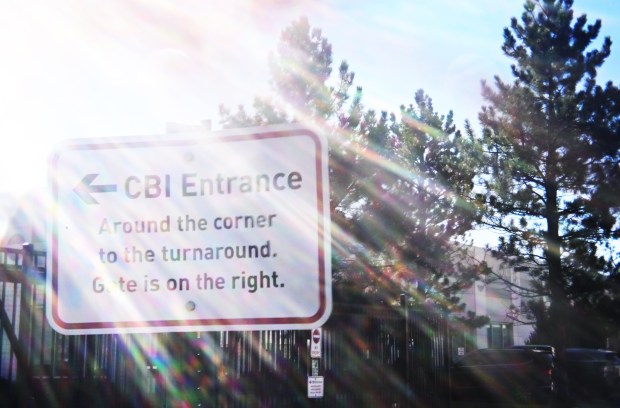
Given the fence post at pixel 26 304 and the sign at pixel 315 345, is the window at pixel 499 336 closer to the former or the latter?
the sign at pixel 315 345

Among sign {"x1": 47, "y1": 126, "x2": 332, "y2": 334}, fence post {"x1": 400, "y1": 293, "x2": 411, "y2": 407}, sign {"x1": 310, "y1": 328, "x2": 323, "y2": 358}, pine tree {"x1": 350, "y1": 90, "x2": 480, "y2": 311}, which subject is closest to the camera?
sign {"x1": 47, "y1": 126, "x2": 332, "y2": 334}

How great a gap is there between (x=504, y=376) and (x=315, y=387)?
1383 cm

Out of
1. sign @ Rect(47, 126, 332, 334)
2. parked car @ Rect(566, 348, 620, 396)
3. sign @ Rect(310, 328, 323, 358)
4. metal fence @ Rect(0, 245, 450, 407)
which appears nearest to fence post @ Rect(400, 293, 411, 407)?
metal fence @ Rect(0, 245, 450, 407)

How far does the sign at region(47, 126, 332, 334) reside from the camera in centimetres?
193

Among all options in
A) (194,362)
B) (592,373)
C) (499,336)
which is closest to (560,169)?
(592,373)

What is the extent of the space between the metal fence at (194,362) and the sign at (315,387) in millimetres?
314

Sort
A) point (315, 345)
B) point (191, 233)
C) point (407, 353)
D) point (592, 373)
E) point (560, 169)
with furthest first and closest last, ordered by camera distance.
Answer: point (592, 373)
point (560, 169)
point (407, 353)
point (315, 345)
point (191, 233)

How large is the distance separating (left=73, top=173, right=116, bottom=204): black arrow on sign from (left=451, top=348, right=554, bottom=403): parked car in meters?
17.6

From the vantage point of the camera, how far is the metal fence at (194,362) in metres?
5.70

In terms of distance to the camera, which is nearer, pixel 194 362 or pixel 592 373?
pixel 194 362

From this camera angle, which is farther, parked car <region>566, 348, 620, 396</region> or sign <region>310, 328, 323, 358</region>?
parked car <region>566, 348, 620, 396</region>

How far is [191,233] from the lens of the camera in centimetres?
199

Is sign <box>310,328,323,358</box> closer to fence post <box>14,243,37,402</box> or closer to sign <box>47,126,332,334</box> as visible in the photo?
fence post <box>14,243,37,402</box>

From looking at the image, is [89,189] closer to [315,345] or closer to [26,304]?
[26,304]
